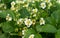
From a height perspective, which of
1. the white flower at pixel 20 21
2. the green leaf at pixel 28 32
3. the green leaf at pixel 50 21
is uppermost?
the white flower at pixel 20 21

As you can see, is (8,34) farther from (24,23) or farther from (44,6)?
(44,6)

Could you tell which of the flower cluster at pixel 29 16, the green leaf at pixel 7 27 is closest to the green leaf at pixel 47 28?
the flower cluster at pixel 29 16

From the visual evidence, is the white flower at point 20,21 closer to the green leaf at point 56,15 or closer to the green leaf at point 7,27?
the green leaf at point 7,27

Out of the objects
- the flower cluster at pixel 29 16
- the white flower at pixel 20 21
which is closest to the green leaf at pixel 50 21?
the flower cluster at pixel 29 16

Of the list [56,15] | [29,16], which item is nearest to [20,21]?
[29,16]

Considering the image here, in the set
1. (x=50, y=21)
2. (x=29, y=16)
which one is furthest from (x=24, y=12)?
(x=50, y=21)

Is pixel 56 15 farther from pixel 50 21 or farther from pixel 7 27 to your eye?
pixel 7 27

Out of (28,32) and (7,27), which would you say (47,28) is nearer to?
(28,32)

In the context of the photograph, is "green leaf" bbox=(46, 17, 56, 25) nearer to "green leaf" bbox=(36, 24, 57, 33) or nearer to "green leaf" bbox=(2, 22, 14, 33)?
"green leaf" bbox=(36, 24, 57, 33)

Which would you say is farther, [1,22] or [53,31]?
[1,22]

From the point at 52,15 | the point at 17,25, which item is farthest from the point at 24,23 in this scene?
the point at 52,15

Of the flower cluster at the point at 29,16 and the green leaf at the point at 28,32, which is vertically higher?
the flower cluster at the point at 29,16
